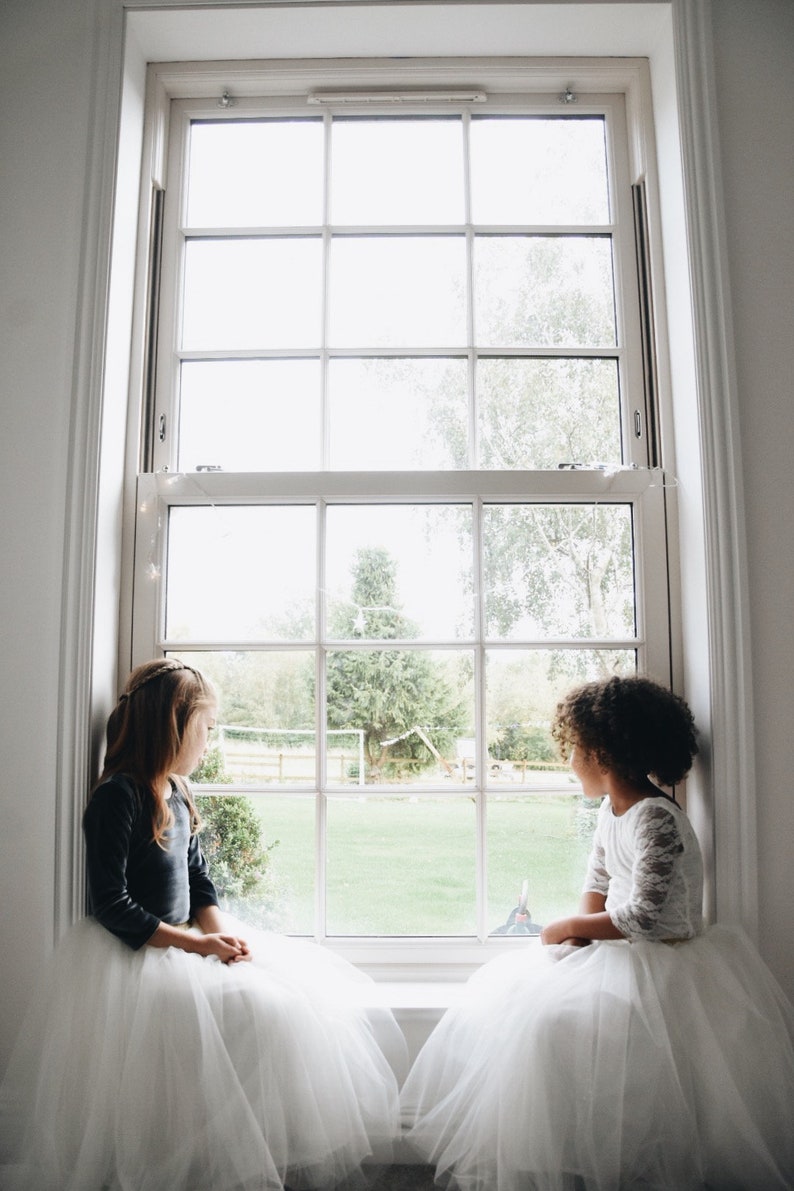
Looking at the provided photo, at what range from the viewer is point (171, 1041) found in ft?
4.59

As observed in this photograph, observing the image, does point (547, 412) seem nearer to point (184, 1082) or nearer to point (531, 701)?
point (531, 701)

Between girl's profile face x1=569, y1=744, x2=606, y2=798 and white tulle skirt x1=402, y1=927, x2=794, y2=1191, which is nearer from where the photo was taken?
white tulle skirt x1=402, y1=927, x2=794, y2=1191

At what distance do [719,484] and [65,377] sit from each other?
1.52 m

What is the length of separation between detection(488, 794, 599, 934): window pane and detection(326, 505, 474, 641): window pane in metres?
0.45

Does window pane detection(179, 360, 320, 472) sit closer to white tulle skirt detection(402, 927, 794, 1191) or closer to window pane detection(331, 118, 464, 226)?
window pane detection(331, 118, 464, 226)

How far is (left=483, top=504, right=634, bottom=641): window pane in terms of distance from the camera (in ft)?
6.30

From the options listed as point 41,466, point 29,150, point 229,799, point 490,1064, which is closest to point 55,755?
point 229,799

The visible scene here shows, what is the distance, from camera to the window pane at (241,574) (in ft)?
6.33

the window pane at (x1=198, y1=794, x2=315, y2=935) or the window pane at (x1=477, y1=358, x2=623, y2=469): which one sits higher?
the window pane at (x1=477, y1=358, x2=623, y2=469)

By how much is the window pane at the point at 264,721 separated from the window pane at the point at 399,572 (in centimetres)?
16

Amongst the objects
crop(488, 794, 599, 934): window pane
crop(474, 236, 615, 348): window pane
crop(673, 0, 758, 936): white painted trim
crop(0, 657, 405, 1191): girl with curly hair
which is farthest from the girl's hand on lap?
crop(474, 236, 615, 348): window pane

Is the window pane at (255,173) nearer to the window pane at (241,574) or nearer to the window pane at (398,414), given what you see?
the window pane at (398,414)

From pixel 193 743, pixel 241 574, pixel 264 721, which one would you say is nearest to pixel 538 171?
pixel 241 574

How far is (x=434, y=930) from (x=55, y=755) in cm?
97
